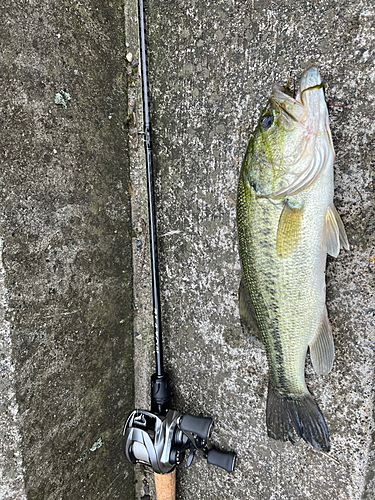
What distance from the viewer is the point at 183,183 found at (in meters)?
2.08

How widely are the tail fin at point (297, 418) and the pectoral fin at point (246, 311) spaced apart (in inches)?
→ 12.5

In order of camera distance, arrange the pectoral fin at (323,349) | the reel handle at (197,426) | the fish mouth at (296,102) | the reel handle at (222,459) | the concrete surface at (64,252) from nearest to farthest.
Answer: the fish mouth at (296,102)
the pectoral fin at (323,349)
the concrete surface at (64,252)
the reel handle at (197,426)
the reel handle at (222,459)

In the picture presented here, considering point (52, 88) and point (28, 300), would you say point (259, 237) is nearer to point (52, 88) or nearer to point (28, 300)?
point (28, 300)

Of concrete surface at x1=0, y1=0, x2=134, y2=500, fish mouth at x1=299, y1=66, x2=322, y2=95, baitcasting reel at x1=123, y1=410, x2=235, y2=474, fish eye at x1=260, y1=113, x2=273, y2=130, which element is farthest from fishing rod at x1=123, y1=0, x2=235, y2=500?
fish mouth at x1=299, y1=66, x2=322, y2=95

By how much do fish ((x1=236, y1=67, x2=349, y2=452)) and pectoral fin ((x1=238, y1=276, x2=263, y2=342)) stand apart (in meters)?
0.06

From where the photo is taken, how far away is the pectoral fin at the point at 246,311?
175 centimetres

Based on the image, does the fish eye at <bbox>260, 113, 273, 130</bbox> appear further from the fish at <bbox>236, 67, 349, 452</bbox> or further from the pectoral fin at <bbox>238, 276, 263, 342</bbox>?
the pectoral fin at <bbox>238, 276, 263, 342</bbox>

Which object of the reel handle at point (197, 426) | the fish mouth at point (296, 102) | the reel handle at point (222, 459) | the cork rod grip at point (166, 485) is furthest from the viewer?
the cork rod grip at point (166, 485)

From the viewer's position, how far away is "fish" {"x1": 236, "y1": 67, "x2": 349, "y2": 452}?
4.54ft

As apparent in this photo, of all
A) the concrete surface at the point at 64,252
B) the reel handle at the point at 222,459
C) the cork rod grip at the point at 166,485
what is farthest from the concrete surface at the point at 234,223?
the concrete surface at the point at 64,252

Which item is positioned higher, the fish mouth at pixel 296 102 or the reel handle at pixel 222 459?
the fish mouth at pixel 296 102

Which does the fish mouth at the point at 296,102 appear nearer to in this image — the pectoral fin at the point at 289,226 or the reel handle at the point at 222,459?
the pectoral fin at the point at 289,226

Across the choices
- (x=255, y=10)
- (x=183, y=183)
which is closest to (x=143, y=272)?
(x=183, y=183)

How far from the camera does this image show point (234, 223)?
1.93 meters
